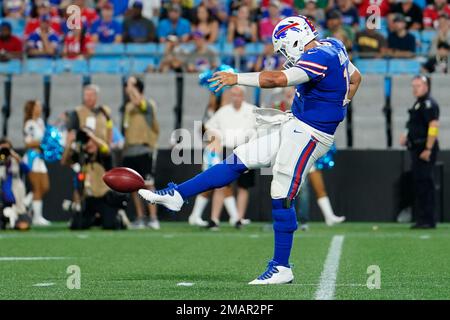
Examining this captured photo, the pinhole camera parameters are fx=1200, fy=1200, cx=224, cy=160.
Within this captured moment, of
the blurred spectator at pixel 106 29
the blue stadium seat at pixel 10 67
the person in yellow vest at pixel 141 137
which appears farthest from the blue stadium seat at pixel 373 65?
the blue stadium seat at pixel 10 67

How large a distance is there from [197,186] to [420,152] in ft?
23.6

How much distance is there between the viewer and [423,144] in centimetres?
1509

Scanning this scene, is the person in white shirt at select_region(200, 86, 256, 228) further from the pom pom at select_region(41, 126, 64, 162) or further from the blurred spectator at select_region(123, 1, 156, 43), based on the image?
the blurred spectator at select_region(123, 1, 156, 43)

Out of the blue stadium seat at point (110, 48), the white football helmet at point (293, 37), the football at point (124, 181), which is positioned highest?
the white football helmet at point (293, 37)

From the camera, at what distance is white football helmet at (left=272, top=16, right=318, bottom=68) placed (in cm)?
853

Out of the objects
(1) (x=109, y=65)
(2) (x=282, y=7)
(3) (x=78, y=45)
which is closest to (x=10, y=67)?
(3) (x=78, y=45)

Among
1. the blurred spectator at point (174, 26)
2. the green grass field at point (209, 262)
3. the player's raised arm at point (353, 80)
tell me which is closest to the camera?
the green grass field at point (209, 262)

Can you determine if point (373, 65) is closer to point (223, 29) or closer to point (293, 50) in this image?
point (223, 29)

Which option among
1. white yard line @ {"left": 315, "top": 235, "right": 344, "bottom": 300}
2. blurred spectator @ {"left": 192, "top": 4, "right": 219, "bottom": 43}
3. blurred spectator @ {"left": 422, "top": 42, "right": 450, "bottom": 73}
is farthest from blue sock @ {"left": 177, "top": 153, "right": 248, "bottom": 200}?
blurred spectator @ {"left": 192, "top": 4, "right": 219, "bottom": 43}

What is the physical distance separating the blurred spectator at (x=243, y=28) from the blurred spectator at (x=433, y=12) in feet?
9.05

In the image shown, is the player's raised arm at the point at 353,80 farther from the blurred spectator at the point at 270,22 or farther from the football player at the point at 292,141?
the blurred spectator at the point at 270,22

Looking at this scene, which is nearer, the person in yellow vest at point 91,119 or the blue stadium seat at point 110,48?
the person in yellow vest at point 91,119

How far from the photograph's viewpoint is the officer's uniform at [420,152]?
1499 centimetres

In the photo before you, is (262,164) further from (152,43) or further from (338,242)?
(152,43)
